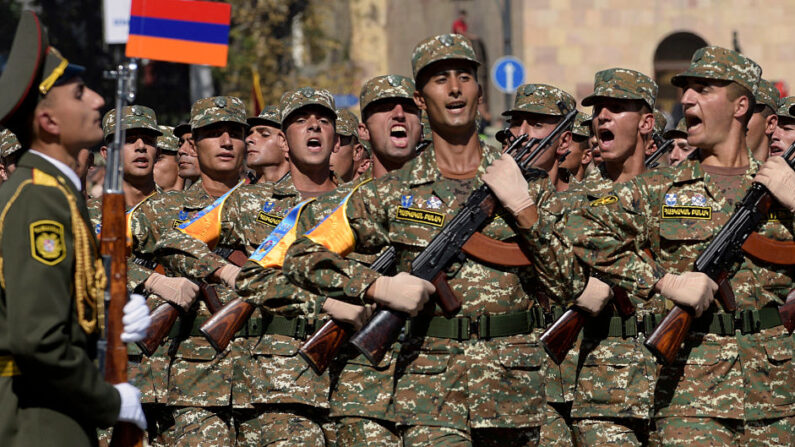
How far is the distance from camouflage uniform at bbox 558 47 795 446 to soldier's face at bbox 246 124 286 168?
396 centimetres

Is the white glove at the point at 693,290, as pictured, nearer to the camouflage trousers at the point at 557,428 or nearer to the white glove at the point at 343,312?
the white glove at the point at 343,312

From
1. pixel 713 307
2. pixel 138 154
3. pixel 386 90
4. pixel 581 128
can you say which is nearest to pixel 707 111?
pixel 713 307

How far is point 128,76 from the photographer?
18.0 feet

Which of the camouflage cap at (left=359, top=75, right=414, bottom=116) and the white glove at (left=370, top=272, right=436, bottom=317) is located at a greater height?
the camouflage cap at (left=359, top=75, right=414, bottom=116)

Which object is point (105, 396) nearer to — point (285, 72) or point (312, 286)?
point (312, 286)

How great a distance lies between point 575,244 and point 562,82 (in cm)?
2291

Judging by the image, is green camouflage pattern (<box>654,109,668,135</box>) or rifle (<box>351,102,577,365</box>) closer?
rifle (<box>351,102,577,365</box>)

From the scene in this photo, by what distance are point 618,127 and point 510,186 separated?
284cm

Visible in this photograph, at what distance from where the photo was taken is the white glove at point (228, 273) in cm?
895

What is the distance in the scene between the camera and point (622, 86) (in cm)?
915

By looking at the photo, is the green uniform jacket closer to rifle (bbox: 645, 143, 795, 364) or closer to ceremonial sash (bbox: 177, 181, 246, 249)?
Result: rifle (bbox: 645, 143, 795, 364)

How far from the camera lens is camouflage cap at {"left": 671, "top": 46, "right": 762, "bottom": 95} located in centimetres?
768

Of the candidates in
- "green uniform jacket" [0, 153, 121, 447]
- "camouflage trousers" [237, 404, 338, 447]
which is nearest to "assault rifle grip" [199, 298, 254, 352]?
"camouflage trousers" [237, 404, 338, 447]

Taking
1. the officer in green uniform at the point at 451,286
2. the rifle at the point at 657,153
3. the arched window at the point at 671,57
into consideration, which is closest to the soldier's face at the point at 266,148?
the rifle at the point at 657,153
